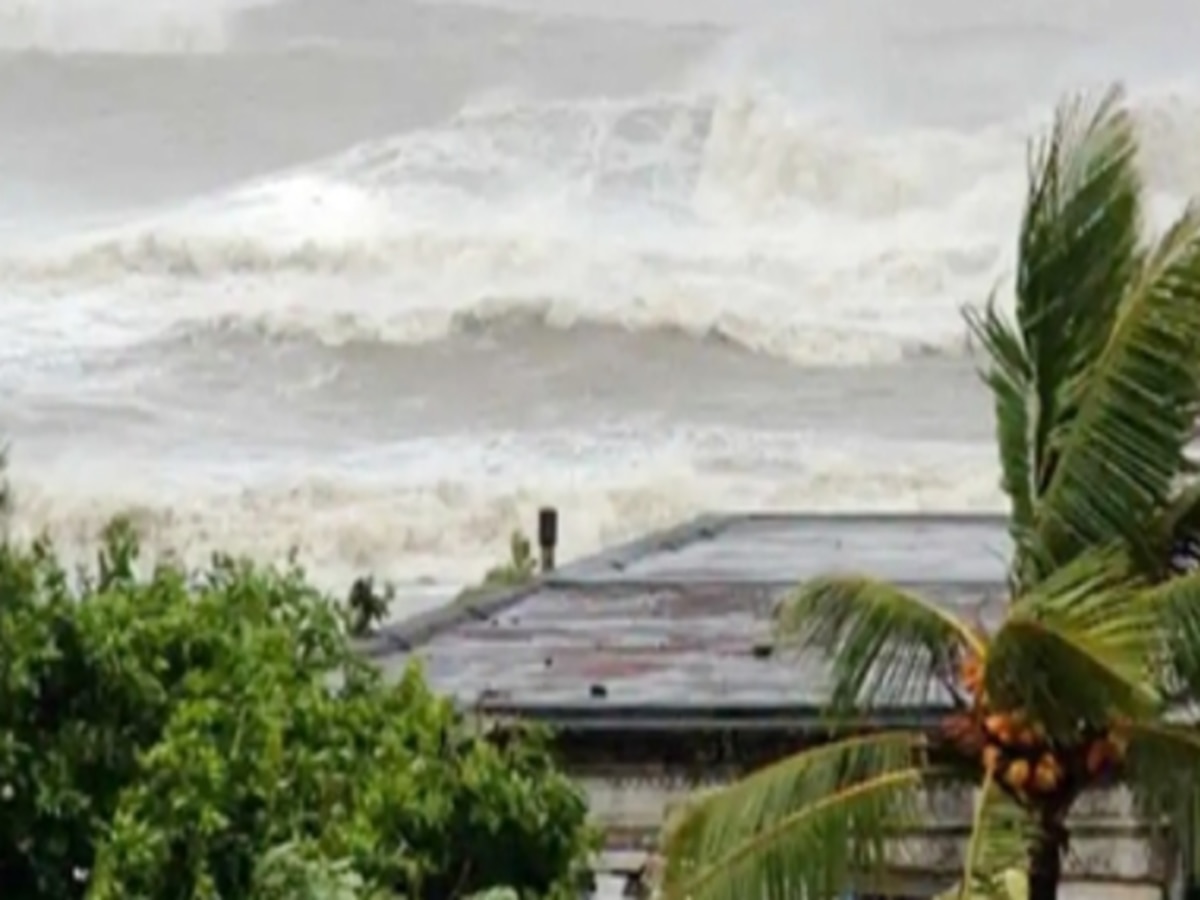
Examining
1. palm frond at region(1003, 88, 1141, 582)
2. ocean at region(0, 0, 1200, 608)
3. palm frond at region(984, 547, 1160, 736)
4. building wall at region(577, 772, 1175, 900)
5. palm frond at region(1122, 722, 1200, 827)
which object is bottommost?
building wall at region(577, 772, 1175, 900)

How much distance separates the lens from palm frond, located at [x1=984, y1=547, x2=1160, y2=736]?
7.16 meters

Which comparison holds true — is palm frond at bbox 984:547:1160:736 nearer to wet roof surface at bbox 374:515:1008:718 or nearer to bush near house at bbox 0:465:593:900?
wet roof surface at bbox 374:515:1008:718

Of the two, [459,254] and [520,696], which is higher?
[459,254]

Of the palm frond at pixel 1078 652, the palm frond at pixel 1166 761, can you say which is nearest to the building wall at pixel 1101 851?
the palm frond at pixel 1166 761

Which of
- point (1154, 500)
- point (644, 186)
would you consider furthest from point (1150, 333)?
point (644, 186)

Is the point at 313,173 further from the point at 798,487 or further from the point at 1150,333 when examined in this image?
the point at 1150,333

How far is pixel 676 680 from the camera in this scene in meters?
11.4

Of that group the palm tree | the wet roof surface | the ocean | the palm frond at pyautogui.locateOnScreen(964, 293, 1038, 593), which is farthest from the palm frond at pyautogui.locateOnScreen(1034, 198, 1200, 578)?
the ocean

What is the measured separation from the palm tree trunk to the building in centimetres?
81

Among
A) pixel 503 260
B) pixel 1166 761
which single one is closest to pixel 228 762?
pixel 1166 761

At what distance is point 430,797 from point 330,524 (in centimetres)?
2373

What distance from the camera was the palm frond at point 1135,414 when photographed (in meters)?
7.53

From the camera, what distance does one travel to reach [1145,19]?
5422cm

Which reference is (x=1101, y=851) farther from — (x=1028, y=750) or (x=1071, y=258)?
(x=1071, y=258)
